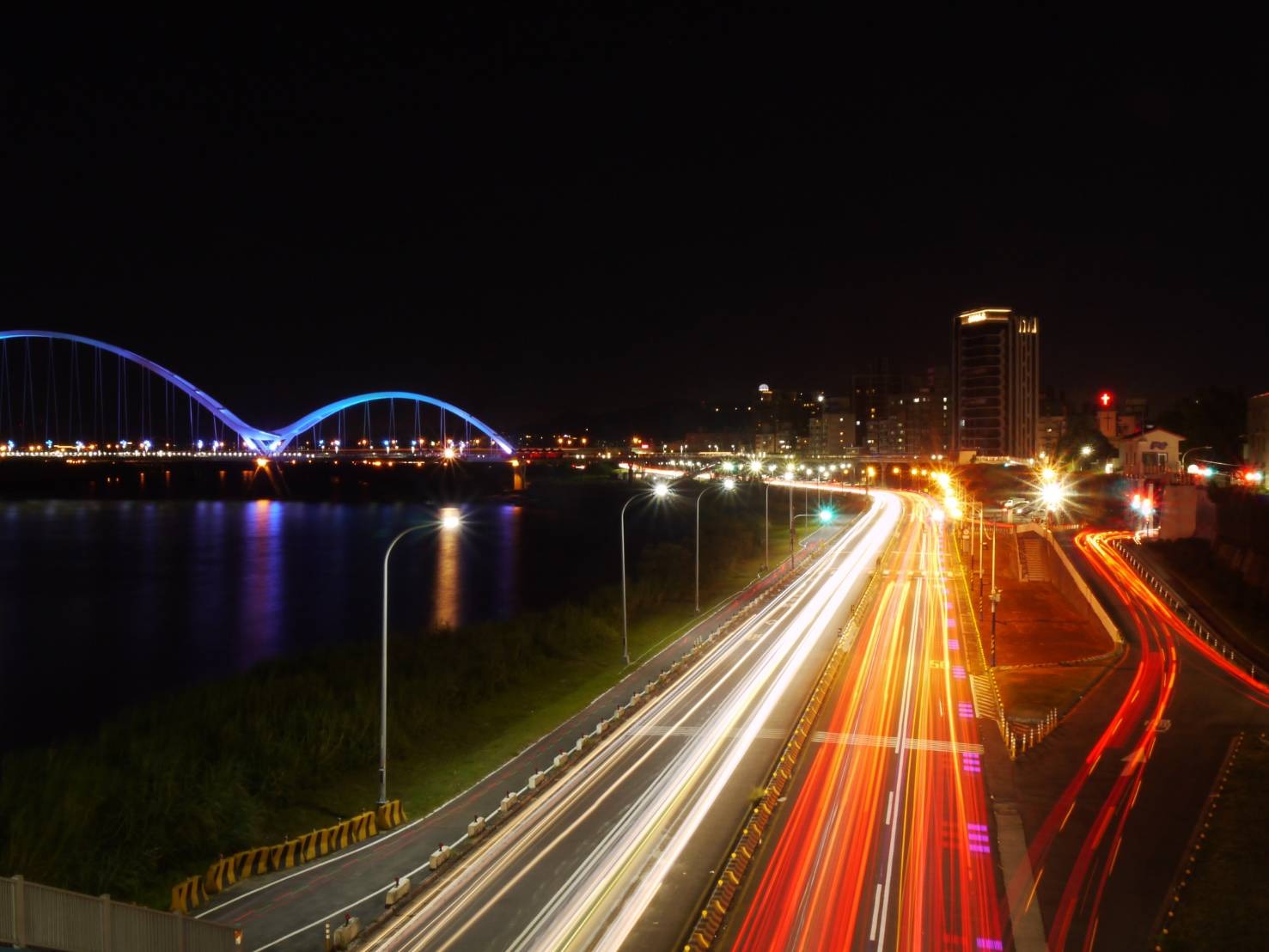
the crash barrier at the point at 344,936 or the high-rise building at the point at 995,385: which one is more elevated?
the high-rise building at the point at 995,385

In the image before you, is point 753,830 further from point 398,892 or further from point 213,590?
point 213,590

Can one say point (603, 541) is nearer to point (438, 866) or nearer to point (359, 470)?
point (438, 866)

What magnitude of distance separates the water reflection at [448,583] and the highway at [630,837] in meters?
7.14

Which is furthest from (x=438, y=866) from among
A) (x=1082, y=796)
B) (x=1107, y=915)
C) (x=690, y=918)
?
(x=1082, y=796)

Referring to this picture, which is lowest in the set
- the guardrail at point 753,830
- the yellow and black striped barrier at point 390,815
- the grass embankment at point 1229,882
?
the yellow and black striped barrier at point 390,815

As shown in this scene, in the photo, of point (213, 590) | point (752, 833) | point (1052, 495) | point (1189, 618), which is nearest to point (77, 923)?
point (752, 833)

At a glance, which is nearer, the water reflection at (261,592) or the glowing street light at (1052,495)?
the water reflection at (261,592)

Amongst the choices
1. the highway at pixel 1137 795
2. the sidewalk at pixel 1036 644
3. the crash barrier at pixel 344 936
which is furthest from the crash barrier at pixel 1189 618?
the crash barrier at pixel 344 936

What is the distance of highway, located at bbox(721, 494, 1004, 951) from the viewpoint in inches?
379

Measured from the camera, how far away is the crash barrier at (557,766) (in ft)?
36.9

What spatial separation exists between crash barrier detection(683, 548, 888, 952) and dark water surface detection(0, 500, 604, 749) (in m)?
12.3

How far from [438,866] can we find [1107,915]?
7266 millimetres

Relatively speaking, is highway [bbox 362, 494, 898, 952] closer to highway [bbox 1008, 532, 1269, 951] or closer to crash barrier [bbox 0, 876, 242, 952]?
crash barrier [bbox 0, 876, 242, 952]

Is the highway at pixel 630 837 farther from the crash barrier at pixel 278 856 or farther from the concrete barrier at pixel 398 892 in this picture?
the crash barrier at pixel 278 856
